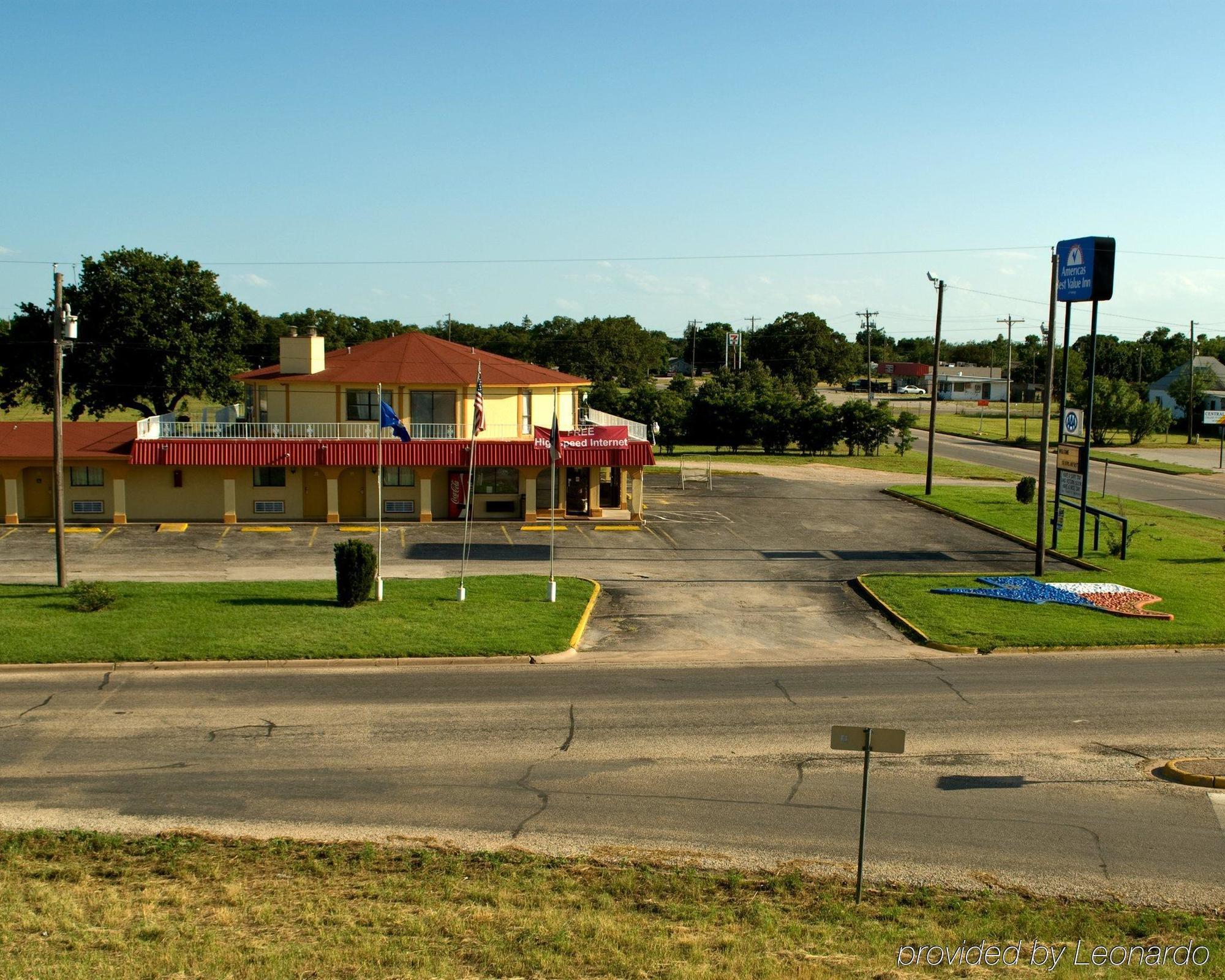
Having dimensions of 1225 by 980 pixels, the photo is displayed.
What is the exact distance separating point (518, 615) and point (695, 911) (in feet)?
51.8

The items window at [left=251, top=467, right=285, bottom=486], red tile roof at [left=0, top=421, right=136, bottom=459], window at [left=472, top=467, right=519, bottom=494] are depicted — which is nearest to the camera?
red tile roof at [left=0, top=421, right=136, bottom=459]

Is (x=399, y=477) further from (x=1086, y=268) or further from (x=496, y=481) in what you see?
(x=1086, y=268)

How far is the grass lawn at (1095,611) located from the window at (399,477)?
19286 mm

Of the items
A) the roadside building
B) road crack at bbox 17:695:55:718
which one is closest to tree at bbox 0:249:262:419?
road crack at bbox 17:695:55:718

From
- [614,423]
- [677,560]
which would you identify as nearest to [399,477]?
[614,423]

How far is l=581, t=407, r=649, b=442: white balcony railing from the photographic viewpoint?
46.2 metres

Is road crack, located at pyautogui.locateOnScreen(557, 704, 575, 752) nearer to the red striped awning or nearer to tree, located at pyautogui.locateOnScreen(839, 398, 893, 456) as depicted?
the red striped awning

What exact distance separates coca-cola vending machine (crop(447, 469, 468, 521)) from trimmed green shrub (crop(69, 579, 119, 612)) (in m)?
17.7

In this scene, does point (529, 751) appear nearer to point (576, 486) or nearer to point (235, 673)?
point (235, 673)

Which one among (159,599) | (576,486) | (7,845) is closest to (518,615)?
(159,599)

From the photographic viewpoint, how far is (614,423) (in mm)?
51625

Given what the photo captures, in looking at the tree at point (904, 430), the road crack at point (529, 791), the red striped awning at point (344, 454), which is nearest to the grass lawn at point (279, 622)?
the road crack at point (529, 791)

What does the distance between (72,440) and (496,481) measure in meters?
16.3

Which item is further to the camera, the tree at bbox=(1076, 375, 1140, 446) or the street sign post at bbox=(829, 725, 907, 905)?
the tree at bbox=(1076, 375, 1140, 446)
